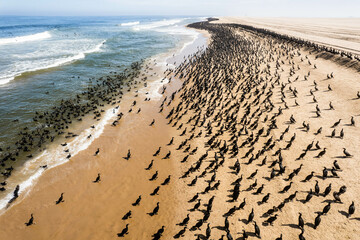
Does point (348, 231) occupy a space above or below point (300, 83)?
below

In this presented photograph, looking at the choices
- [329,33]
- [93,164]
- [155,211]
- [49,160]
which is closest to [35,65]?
[49,160]

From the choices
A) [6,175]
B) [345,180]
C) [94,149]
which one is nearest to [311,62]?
[345,180]

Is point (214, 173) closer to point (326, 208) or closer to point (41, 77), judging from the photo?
point (326, 208)

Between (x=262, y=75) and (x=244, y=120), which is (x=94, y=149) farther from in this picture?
(x=262, y=75)

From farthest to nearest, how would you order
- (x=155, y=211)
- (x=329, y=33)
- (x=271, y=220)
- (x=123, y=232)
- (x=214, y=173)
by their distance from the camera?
(x=329, y=33) → (x=214, y=173) → (x=155, y=211) → (x=123, y=232) → (x=271, y=220)

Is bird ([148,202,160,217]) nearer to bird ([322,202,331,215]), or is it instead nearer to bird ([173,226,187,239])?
bird ([173,226,187,239])

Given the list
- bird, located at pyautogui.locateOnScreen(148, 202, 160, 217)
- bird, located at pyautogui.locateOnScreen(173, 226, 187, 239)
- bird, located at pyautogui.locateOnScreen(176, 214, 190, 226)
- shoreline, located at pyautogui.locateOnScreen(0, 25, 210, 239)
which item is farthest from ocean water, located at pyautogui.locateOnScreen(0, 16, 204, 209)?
bird, located at pyautogui.locateOnScreen(176, 214, 190, 226)

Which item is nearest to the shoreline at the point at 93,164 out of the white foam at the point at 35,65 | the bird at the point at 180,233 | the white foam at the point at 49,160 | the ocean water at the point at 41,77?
the white foam at the point at 49,160
